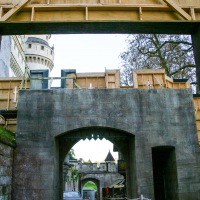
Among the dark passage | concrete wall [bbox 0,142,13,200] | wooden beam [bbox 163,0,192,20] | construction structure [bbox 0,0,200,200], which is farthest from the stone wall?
wooden beam [bbox 163,0,192,20]

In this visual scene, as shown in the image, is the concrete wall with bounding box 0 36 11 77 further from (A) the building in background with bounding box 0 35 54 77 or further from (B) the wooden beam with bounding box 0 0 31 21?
(B) the wooden beam with bounding box 0 0 31 21

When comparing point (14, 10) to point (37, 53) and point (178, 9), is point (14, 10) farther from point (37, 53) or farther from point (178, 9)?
point (37, 53)

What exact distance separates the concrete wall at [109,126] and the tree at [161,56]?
1083cm

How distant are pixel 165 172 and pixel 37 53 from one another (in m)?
38.5

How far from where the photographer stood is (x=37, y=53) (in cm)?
4778

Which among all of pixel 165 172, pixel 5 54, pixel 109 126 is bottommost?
pixel 165 172

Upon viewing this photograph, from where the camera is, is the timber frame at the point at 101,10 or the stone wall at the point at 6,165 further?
the stone wall at the point at 6,165

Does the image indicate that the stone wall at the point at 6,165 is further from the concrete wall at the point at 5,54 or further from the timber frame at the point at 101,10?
the concrete wall at the point at 5,54

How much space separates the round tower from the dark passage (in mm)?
36573

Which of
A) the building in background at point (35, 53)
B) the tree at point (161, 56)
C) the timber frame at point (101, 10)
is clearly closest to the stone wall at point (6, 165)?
the timber frame at point (101, 10)

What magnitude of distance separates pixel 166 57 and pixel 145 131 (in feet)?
45.5

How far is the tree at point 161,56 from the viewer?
2319cm

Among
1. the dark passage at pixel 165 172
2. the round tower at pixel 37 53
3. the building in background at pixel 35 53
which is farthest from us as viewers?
the round tower at pixel 37 53

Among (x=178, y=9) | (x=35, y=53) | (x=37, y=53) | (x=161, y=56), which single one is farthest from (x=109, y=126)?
(x=37, y=53)
